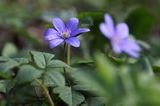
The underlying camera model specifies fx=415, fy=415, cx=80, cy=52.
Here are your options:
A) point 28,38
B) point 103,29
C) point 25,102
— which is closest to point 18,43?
point 28,38

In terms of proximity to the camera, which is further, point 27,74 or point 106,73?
point 27,74

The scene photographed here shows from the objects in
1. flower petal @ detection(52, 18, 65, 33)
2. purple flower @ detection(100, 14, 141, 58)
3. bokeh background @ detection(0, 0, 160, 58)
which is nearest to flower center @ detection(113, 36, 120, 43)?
purple flower @ detection(100, 14, 141, 58)

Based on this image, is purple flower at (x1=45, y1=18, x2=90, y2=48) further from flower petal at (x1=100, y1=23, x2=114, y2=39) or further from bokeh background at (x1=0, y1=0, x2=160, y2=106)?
flower petal at (x1=100, y1=23, x2=114, y2=39)

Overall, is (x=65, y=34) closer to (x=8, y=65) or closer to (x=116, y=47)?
(x=8, y=65)

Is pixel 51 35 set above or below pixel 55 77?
above

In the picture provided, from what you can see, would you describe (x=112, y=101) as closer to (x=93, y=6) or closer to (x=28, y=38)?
(x=28, y=38)

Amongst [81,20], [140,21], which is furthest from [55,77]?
[140,21]
